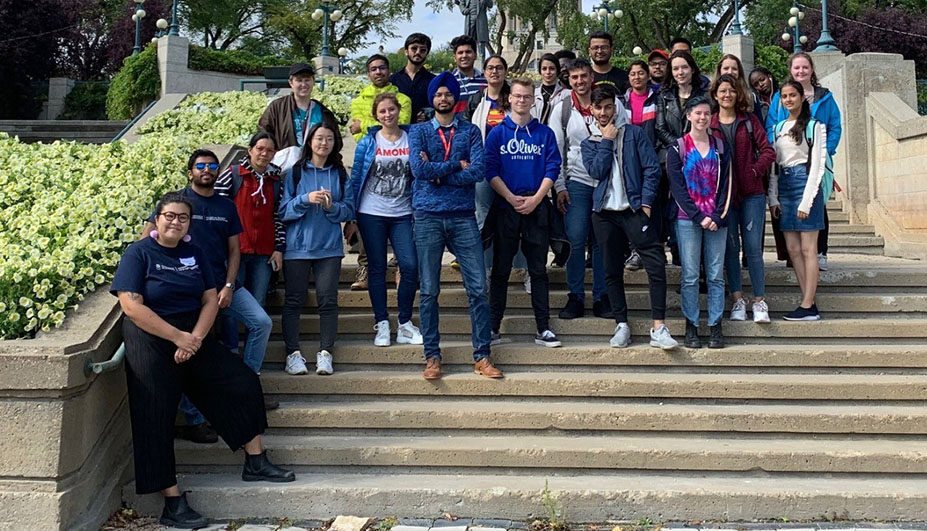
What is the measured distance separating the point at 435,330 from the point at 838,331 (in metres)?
Result: 3.02

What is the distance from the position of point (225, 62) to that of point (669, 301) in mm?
22210

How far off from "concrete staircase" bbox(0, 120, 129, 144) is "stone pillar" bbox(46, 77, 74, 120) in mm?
7844

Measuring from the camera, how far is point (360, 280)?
6.04 metres

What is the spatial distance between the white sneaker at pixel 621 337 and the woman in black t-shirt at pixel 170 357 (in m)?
2.55

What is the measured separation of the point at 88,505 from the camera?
3.98 metres

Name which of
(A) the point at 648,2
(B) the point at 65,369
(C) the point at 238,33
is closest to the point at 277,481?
(B) the point at 65,369

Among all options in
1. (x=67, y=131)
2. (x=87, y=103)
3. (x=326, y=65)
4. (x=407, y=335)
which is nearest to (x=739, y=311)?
(x=407, y=335)

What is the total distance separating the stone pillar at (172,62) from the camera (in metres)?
21.9

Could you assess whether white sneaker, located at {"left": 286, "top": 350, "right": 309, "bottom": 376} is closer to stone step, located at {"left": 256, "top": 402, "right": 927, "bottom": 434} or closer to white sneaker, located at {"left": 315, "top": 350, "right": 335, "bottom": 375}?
white sneaker, located at {"left": 315, "top": 350, "right": 335, "bottom": 375}

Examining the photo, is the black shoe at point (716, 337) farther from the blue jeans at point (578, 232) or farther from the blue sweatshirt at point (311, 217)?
the blue sweatshirt at point (311, 217)

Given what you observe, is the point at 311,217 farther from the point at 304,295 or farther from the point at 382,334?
the point at 382,334

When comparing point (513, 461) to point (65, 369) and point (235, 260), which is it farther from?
point (65, 369)

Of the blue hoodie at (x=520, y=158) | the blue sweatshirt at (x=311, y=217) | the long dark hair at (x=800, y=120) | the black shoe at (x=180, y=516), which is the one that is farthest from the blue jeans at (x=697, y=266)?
the black shoe at (x=180, y=516)

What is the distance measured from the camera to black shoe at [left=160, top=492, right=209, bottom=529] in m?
4.02
